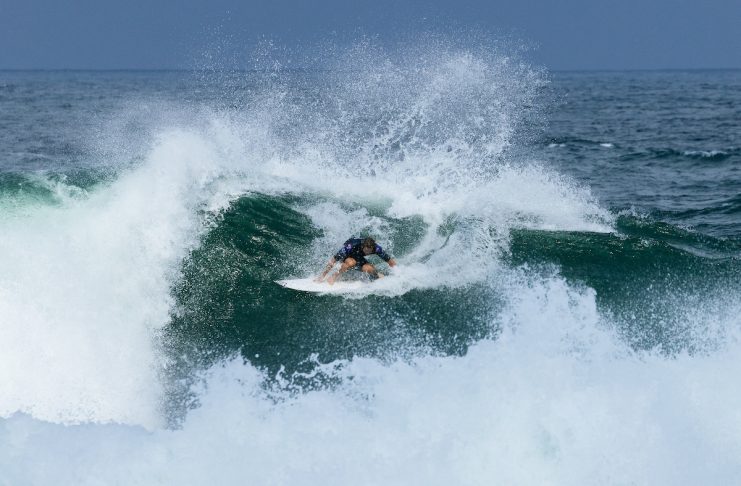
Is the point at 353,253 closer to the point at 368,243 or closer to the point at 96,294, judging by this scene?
the point at 368,243

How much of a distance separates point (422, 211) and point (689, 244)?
558 centimetres

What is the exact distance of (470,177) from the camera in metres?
16.7

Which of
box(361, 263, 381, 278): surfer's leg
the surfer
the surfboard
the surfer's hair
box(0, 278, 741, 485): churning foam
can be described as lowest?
box(0, 278, 741, 485): churning foam

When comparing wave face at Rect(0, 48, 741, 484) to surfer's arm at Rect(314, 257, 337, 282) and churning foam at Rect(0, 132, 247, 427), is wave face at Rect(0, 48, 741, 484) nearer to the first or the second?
churning foam at Rect(0, 132, 247, 427)

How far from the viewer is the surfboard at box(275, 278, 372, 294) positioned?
11.9 meters

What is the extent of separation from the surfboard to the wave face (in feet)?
0.79

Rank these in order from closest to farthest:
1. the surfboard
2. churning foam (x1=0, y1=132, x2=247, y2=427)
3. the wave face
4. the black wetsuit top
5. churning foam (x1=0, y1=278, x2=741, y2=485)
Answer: churning foam (x1=0, y1=278, x2=741, y2=485) → the wave face → churning foam (x1=0, y1=132, x2=247, y2=427) → the surfboard → the black wetsuit top

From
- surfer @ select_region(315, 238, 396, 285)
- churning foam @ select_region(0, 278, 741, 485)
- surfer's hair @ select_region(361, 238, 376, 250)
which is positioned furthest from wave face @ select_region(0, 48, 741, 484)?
surfer's hair @ select_region(361, 238, 376, 250)

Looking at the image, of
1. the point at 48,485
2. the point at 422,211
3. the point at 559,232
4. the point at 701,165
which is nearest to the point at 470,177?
the point at 422,211

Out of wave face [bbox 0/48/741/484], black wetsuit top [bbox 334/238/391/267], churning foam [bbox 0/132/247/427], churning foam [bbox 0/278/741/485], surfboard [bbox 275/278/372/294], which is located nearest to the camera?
churning foam [bbox 0/278/741/485]

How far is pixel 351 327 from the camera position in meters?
10.8

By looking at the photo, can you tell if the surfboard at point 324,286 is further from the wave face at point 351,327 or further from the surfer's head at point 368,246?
the surfer's head at point 368,246

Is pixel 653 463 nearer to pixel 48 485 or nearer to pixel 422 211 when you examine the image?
pixel 48 485

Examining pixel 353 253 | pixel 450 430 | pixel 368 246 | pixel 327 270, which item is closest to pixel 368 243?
pixel 368 246
